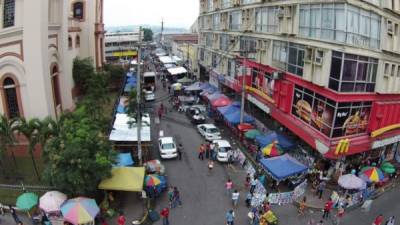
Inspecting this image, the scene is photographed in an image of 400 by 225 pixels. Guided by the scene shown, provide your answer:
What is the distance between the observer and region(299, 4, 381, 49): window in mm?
22172

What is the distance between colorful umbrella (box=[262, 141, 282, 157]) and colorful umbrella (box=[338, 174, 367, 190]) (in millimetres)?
5188

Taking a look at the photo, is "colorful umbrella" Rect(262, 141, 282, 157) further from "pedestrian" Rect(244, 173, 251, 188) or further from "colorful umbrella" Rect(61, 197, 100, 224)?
"colorful umbrella" Rect(61, 197, 100, 224)

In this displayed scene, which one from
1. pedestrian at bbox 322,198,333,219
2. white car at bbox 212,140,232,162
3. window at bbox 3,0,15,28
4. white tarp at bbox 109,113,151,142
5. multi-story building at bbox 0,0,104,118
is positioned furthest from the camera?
white tarp at bbox 109,113,151,142

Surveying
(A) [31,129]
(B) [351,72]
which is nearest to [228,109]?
(B) [351,72]

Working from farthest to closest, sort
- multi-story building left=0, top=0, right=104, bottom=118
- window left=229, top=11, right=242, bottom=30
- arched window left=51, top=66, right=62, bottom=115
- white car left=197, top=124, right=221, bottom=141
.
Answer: window left=229, top=11, right=242, bottom=30 < white car left=197, top=124, right=221, bottom=141 < arched window left=51, top=66, right=62, bottom=115 < multi-story building left=0, top=0, right=104, bottom=118

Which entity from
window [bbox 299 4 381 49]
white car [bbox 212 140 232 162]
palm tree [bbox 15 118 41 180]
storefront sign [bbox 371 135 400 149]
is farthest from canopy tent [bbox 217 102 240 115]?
palm tree [bbox 15 118 41 180]

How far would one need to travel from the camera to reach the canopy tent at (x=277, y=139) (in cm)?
2747

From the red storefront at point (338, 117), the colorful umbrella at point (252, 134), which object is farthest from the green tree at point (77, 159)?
the red storefront at point (338, 117)

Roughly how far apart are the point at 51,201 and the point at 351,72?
63.5 ft

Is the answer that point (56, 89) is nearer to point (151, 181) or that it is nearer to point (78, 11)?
point (151, 181)

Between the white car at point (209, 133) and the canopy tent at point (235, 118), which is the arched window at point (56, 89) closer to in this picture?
the white car at point (209, 133)

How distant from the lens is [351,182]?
22.0 meters

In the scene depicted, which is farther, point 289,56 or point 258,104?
point 258,104

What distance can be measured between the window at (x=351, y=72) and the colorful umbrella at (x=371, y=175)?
5.38 m
